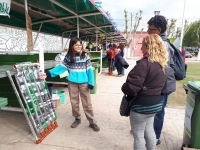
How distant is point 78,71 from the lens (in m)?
2.77

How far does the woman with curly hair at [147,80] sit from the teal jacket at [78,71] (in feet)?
3.81

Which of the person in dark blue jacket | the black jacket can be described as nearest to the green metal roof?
the person in dark blue jacket

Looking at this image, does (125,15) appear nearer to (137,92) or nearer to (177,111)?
(177,111)

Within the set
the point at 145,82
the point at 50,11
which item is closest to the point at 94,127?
the point at 145,82

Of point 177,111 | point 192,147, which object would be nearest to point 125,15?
point 177,111

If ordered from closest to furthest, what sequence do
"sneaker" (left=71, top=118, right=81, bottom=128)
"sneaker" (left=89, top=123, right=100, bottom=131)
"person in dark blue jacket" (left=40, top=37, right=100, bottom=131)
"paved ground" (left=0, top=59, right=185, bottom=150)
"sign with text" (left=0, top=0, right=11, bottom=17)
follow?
"paved ground" (left=0, top=59, right=185, bottom=150)
"person in dark blue jacket" (left=40, top=37, right=100, bottom=131)
"sneaker" (left=89, top=123, right=100, bottom=131)
"sneaker" (left=71, top=118, right=81, bottom=128)
"sign with text" (left=0, top=0, right=11, bottom=17)

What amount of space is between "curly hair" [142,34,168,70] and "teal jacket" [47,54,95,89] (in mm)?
1331

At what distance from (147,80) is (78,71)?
4.63 feet

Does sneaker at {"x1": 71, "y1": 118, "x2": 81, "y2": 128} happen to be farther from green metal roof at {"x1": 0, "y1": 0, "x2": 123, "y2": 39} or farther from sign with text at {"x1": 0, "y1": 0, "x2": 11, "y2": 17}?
green metal roof at {"x1": 0, "y1": 0, "x2": 123, "y2": 39}

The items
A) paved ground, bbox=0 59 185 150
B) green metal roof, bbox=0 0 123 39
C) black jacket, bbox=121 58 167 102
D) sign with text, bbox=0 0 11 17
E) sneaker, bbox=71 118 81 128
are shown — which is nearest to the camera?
black jacket, bbox=121 58 167 102

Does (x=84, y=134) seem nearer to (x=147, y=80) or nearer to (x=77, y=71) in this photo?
(x=77, y=71)

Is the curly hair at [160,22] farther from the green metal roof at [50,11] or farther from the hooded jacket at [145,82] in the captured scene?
the green metal roof at [50,11]

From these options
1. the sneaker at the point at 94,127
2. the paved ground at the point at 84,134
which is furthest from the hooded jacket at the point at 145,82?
the sneaker at the point at 94,127

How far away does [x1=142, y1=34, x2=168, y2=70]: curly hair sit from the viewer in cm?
164
